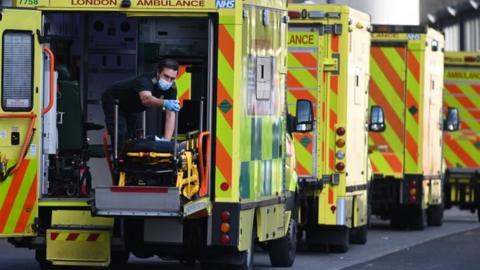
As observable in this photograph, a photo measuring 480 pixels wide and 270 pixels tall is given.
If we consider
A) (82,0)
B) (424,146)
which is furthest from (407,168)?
(82,0)

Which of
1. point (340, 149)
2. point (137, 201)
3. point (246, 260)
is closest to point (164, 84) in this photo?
point (137, 201)

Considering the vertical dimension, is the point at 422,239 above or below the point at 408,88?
Result: below

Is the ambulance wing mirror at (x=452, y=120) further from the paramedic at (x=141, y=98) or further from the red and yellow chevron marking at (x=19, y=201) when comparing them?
the red and yellow chevron marking at (x=19, y=201)

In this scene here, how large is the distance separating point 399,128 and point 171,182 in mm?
11092

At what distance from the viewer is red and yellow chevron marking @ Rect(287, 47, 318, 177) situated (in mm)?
18391

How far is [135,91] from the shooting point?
13.5 metres

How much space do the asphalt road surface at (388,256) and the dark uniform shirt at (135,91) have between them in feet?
10.2

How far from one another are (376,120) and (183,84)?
24.5 ft

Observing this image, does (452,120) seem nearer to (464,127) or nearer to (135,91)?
(464,127)

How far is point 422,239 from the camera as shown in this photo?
73.5 feet

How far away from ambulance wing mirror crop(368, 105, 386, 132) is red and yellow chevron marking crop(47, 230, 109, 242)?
8.73 meters

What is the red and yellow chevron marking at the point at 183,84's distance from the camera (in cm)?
1446

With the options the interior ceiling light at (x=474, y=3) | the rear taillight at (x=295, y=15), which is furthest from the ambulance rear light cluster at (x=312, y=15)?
the interior ceiling light at (x=474, y=3)

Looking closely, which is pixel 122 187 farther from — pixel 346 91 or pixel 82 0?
pixel 346 91
